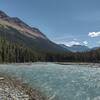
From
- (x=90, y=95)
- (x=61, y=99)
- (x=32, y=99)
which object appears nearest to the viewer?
(x=32, y=99)

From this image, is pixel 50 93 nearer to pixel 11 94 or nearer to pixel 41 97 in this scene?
pixel 41 97

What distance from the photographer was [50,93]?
136 ft

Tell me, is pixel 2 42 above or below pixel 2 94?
above

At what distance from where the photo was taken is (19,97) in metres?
35.3

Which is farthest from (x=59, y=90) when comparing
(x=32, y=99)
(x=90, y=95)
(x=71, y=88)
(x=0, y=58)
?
(x=0, y=58)

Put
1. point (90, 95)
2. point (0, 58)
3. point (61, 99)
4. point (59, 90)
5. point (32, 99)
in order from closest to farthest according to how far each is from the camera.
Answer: point (32, 99), point (61, 99), point (90, 95), point (59, 90), point (0, 58)

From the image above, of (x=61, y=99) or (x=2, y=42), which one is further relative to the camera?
(x=2, y=42)

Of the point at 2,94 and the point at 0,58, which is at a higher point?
the point at 0,58

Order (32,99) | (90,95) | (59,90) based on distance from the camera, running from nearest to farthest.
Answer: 1. (32,99)
2. (90,95)
3. (59,90)

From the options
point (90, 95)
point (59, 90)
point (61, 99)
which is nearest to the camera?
point (61, 99)

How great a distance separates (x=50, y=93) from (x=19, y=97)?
7323 millimetres

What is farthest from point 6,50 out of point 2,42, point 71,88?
point 71,88

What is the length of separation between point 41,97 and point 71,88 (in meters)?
10.2

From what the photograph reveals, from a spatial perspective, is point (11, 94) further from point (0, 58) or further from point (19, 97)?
point (0, 58)
